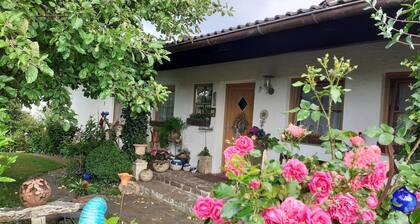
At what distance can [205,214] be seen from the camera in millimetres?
1417

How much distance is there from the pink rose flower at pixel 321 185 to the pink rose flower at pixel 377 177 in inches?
8.5

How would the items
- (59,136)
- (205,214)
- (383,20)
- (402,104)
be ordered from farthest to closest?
(59,136)
(402,104)
(383,20)
(205,214)

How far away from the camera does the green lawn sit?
5774 mm

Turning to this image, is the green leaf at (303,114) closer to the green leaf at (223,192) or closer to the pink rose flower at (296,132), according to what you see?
the pink rose flower at (296,132)

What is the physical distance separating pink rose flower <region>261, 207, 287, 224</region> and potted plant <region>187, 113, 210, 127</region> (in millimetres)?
6668

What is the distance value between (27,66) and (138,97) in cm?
131

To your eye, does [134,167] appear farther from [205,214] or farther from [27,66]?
[205,214]

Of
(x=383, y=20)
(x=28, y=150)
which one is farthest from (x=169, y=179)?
(x=28, y=150)

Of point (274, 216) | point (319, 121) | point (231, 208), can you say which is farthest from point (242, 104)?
point (274, 216)

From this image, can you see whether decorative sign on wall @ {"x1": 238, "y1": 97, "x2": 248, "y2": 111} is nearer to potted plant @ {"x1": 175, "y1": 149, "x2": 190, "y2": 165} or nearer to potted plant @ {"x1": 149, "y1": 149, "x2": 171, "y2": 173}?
potted plant @ {"x1": 175, "y1": 149, "x2": 190, "y2": 165}

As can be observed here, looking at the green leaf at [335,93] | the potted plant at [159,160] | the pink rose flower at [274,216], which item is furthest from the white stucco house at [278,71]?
the pink rose flower at [274,216]

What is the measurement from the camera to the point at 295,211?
117 centimetres

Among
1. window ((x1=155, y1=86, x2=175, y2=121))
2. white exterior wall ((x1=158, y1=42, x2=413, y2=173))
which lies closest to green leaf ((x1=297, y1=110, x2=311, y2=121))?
white exterior wall ((x1=158, y1=42, x2=413, y2=173))

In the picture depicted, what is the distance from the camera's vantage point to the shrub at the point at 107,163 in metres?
6.71
